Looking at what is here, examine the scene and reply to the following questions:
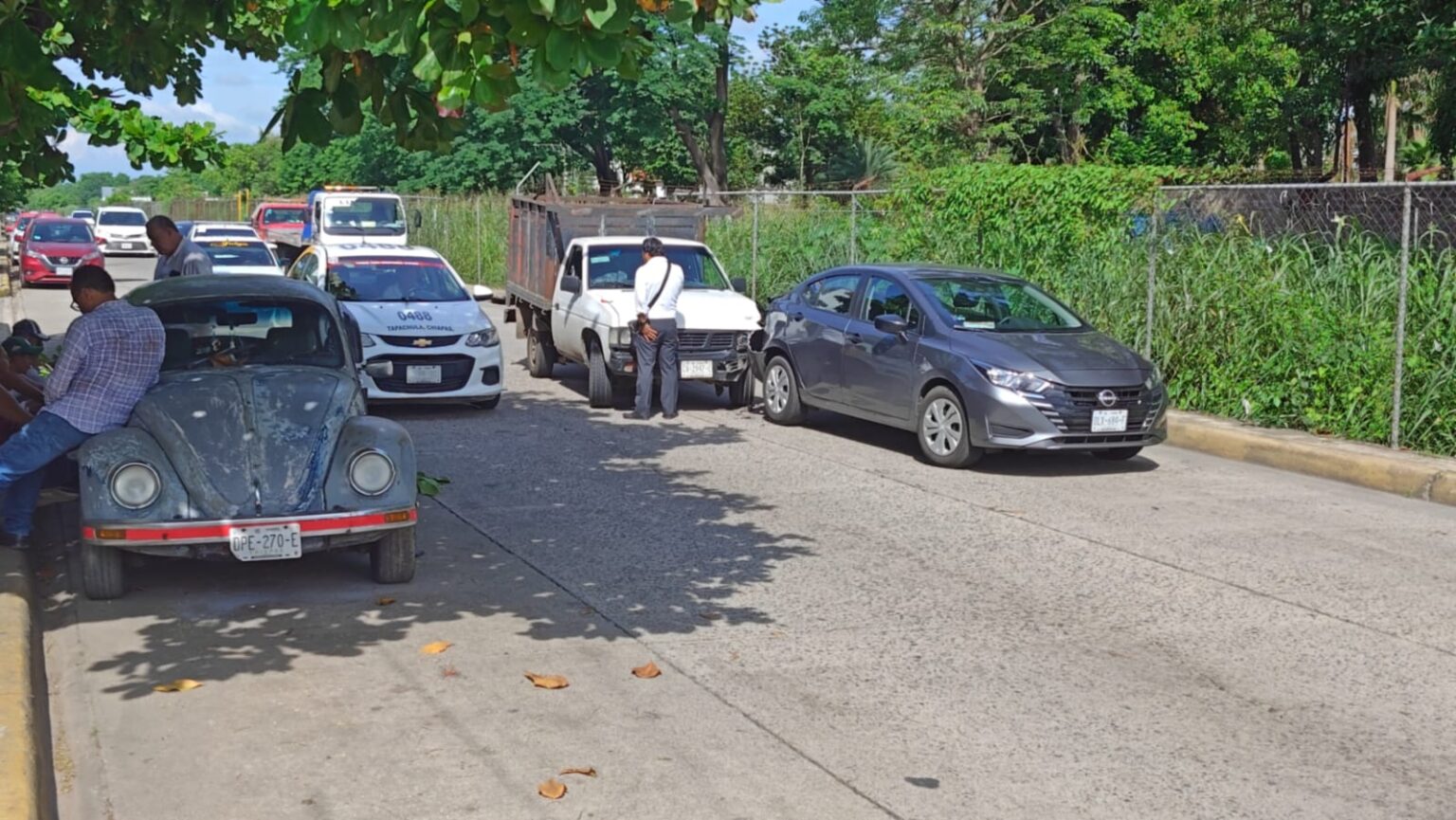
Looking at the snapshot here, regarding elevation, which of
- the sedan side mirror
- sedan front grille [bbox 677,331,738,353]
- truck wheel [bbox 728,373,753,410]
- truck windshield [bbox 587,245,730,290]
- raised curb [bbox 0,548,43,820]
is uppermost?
truck windshield [bbox 587,245,730,290]

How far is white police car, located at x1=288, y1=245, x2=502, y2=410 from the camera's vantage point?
46.5ft

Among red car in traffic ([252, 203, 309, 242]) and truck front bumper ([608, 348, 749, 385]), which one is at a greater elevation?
red car in traffic ([252, 203, 309, 242])

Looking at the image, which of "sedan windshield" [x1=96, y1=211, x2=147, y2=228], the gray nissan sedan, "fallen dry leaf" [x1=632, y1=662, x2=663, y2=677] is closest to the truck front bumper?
the gray nissan sedan

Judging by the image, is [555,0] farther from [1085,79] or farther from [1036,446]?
[1085,79]

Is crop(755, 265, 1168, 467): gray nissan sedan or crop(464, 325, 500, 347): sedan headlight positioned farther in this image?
crop(464, 325, 500, 347): sedan headlight

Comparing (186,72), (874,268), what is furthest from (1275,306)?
(186,72)

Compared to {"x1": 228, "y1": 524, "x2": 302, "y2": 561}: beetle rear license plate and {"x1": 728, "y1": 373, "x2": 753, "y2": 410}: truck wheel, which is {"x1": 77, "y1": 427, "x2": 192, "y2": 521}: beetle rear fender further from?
{"x1": 728, "y1": 373, "x2": 753, "y2": 410}: truck wheel

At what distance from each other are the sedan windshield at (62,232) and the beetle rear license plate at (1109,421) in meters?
29.3

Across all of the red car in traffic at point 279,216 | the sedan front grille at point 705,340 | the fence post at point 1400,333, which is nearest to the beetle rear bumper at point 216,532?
the sedan front grille at point 705,340

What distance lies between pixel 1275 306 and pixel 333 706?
418 inches

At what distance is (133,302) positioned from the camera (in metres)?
8.82

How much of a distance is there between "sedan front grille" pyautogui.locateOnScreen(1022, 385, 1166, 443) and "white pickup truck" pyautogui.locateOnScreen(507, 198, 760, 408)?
4.29m

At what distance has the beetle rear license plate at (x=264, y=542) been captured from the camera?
714 cm

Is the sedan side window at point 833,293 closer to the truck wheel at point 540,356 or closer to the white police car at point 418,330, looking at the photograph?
the white police car at point 418,330
